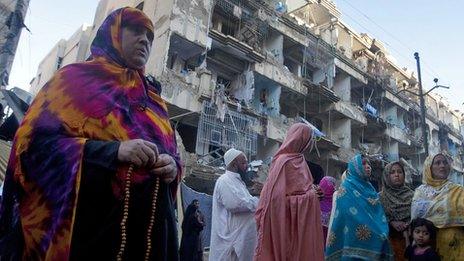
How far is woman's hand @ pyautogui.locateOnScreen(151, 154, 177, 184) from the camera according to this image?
1.37 meters

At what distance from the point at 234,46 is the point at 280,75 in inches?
118

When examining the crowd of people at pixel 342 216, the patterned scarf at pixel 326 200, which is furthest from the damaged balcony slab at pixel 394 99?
the crowd of people at pixel 342 216

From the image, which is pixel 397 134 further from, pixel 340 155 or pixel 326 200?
pixel 326 200

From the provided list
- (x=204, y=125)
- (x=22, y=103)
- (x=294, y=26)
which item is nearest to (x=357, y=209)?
(x=22, y=103)

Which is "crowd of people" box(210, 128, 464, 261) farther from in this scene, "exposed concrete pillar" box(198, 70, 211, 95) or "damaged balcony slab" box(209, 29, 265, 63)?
"damaged balcony slab" box(209, 29, 265, 63)

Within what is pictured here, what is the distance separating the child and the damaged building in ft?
29.2

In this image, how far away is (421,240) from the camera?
11.0 feet

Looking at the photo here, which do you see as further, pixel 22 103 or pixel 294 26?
pixel 294 26

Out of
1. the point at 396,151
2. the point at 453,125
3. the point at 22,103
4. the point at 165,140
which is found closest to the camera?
the point at 165,140

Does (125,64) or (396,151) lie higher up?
(396,151)

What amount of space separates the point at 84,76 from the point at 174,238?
72 centimetres

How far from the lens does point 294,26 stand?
18.5 meters

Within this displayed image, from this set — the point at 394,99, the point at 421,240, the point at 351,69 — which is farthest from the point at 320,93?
the point at 421,240

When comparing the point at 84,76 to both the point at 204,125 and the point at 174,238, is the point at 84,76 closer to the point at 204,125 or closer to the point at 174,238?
the point at 174,238
